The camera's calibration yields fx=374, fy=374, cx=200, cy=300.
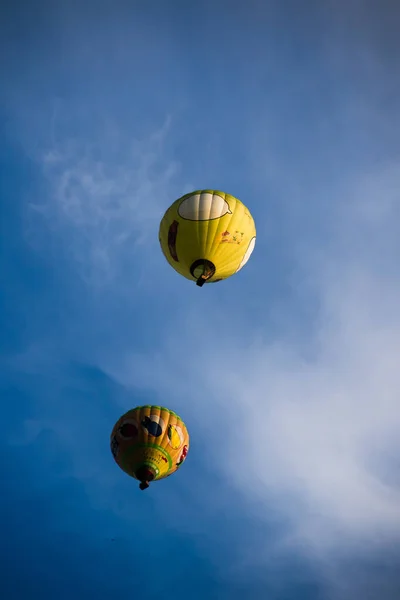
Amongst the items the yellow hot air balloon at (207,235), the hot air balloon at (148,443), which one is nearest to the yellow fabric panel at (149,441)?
the hot air balloon at (148,443)

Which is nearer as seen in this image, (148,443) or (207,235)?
(207,235)

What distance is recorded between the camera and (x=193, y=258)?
13.0 meters

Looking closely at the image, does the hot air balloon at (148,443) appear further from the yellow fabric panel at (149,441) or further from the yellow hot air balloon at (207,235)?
the yellow hot air balloon at (207,235)

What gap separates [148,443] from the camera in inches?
564

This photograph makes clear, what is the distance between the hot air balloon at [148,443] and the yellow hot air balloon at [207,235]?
5999 millimetres

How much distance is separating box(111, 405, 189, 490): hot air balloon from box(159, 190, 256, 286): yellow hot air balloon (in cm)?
600

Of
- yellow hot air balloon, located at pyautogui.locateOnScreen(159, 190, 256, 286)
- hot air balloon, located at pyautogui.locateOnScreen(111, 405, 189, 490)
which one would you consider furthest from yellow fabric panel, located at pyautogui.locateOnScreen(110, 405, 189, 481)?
yellow hot air balloon, located at pyautogui.locateOnScreen(159, 190, 256, 286)

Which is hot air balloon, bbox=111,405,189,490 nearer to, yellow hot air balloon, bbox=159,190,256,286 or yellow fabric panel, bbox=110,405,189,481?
yellow fabric panel, bbox=110,405,189,481

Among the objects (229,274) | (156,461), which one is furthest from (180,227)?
(156,461)

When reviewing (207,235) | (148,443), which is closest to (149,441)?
(148,443)

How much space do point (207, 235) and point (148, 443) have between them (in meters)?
8.17

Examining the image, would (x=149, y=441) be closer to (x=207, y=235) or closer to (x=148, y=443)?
(x=148, y=443)

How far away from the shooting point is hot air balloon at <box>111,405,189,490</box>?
1409 cm

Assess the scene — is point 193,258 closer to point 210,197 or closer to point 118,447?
point 210,197
